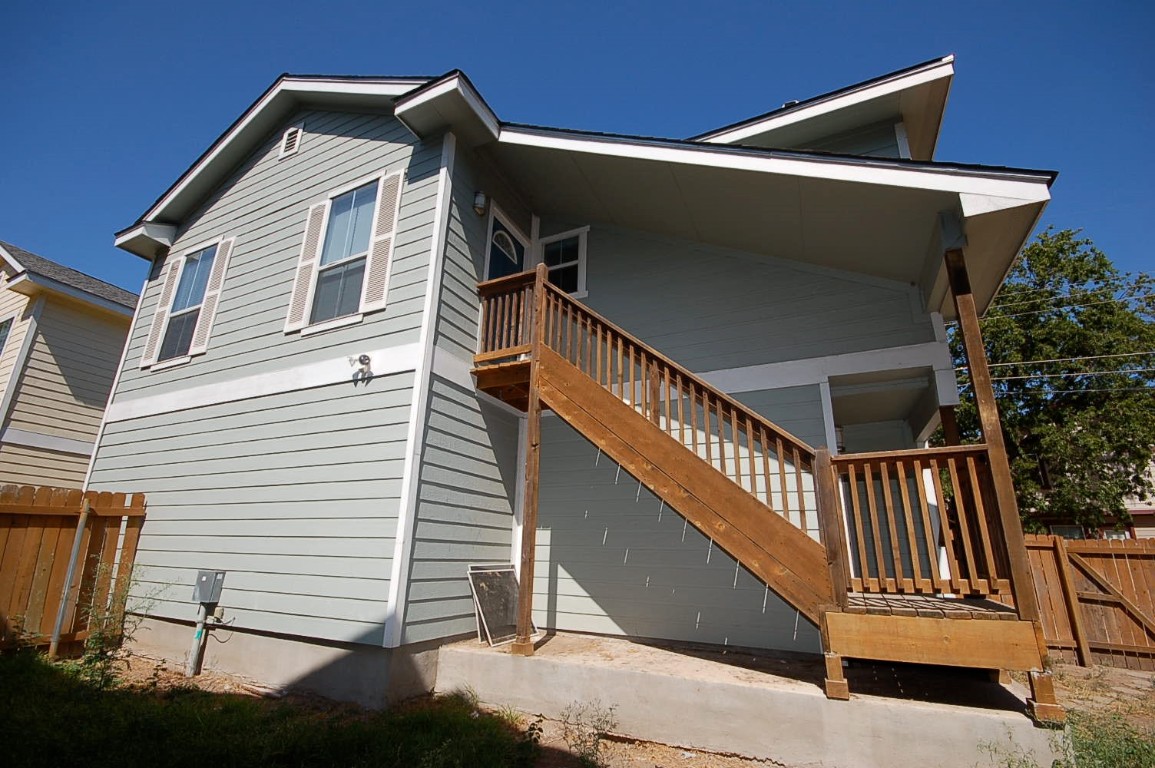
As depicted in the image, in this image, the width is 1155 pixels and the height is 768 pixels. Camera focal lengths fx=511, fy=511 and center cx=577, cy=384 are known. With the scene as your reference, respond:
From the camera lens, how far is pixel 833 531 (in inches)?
146

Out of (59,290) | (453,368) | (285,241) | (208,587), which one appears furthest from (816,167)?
(59,290)

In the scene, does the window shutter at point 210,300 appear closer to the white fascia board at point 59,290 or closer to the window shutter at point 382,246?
the window shutter at point 382,246

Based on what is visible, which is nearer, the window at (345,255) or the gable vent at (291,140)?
the window at (345,255)

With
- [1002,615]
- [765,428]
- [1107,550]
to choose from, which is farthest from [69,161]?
[1107,550]

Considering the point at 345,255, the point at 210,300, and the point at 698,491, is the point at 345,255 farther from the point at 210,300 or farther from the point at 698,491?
the point at 698,491

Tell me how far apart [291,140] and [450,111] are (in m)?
3.61

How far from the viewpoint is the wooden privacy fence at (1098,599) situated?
6543 mm

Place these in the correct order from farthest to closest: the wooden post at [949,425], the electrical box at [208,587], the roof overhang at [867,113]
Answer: the electrical box at [208,587], the roof overhang at [867,113], the wooden post at [949,425]

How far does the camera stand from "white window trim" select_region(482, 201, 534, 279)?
6887 mm

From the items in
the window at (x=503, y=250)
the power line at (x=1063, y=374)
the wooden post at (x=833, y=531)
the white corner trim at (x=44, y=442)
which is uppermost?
the power line at (x=1063, y=374)

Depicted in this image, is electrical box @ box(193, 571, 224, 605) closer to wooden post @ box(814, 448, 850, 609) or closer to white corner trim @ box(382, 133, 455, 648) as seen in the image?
white corner trim @ box(382, 133, 455, 648)

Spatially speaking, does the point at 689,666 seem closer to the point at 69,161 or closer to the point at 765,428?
the point at 765,428

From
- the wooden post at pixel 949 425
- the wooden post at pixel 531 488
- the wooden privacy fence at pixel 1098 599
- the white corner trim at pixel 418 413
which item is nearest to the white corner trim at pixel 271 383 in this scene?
the white corner trim at pixel 418 413

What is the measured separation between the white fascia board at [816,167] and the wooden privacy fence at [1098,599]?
5.26m
